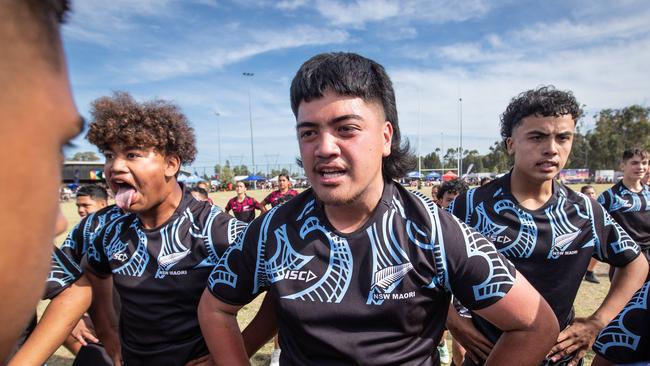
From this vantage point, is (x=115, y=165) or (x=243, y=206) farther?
(x=243, y=206)

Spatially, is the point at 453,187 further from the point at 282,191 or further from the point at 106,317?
the point at 282,191

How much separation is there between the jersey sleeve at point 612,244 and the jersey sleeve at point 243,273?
2.39 meters

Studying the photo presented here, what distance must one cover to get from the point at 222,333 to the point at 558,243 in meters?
2.32

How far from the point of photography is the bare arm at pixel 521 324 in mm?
1627

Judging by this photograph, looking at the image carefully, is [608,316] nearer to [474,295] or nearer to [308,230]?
[474,295]

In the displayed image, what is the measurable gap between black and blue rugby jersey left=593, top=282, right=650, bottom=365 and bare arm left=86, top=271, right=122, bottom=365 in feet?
10.3

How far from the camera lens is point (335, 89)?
178 centimetres

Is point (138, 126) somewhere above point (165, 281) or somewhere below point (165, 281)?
above

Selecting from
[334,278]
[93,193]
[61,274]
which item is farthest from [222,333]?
[93,193]

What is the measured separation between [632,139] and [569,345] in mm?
68058

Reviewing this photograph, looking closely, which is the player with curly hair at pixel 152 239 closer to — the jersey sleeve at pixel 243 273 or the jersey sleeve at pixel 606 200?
the jersey sleeve at pixel 243 273

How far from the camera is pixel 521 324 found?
5.41 feet

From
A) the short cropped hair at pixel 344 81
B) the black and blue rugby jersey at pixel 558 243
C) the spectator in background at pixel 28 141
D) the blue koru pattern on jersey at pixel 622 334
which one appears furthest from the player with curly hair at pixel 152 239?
the blue koru pattern on jersey at pixel 622 334

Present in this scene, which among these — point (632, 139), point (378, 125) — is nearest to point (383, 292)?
point (378, 125)
